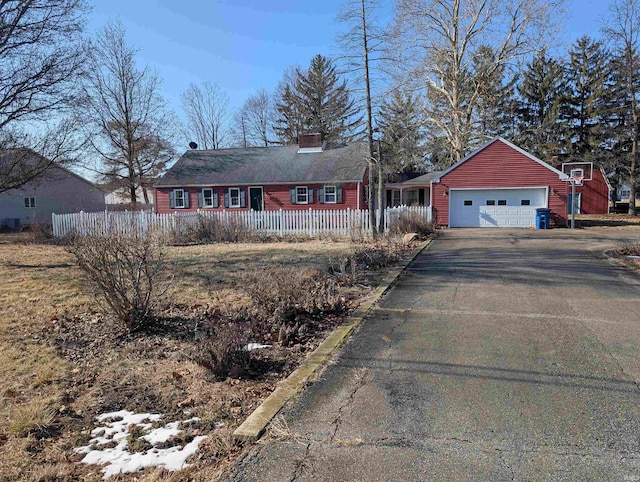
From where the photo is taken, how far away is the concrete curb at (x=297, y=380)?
297cm

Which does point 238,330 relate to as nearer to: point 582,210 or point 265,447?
point 265,447

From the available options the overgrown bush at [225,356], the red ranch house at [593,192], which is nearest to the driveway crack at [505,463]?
the overgrown bush at [225,356]

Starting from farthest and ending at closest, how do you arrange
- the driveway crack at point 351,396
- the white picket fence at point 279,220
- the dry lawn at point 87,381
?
the white picket fence at point 279,220 < the driveway crack at point 351,396 < the dry lawn at point 87,381

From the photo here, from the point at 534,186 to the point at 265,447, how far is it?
2327 cm

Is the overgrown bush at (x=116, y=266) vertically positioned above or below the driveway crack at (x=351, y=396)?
above

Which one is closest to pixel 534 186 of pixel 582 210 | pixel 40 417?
pixel 582 210

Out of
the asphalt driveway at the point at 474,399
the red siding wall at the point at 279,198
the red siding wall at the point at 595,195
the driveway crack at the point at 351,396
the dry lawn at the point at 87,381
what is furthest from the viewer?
the red siding wall at the point at 595,195

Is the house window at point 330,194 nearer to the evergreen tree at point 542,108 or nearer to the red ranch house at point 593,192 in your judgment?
the red ranch house at point 593,192

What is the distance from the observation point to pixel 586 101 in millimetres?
39344

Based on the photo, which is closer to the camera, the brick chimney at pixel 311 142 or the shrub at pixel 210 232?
the shrub at pixel 210 232

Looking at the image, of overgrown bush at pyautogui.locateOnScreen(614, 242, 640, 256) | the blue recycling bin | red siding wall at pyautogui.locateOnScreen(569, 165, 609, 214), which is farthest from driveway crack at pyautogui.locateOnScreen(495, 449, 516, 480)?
red siding wall at pyautogui.locateOnScreen(569, 165, 609, 214)

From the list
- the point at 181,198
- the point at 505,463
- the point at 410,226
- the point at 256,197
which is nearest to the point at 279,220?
the point at 410,226

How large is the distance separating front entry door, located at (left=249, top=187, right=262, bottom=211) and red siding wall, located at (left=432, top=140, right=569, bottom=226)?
11.2 metres

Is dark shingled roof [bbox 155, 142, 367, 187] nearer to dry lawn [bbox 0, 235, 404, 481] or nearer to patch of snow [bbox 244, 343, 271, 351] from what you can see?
dry lawn [bbox 0, 235, 404, 481]
